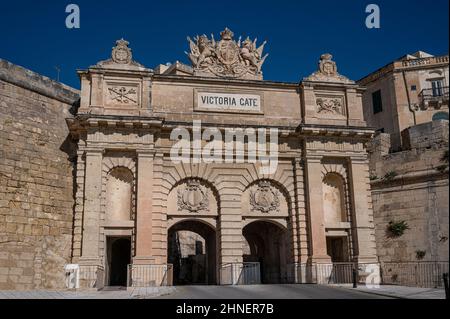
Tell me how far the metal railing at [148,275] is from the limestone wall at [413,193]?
33.3 feet

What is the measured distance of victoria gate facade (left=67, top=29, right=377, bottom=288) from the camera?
64.2 ft

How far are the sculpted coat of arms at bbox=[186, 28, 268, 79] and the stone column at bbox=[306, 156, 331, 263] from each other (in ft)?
14.9

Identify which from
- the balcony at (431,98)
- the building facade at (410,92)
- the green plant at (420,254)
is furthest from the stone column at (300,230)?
the balcony at (431,98)

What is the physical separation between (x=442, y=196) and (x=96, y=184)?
1383 centimetres

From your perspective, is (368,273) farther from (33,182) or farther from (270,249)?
(33,182)

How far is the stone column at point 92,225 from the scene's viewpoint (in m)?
18.3

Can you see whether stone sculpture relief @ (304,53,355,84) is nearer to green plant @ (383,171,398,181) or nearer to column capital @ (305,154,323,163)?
column capital @ (305,154,323,163)

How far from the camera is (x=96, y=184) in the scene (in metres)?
19.5

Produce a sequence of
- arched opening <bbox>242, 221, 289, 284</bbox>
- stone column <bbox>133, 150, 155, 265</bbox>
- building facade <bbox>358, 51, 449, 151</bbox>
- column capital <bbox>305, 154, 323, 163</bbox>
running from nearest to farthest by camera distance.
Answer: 1. stone column <bbox>133, 150, 155, 265</bbox>
2. column capital <bbox>305, 154, 323, 163</bbox>
3. arched opening <bbox>242, 221, 289, 284</bbox>
4. building facade <bbox>358, 51, 449, 151</bbox>

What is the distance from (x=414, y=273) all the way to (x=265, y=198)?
6770 millimetres

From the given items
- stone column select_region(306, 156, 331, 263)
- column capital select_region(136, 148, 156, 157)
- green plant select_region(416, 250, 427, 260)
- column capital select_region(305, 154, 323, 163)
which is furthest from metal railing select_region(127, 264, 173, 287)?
green plant select_region(416, 250, 427, 260)

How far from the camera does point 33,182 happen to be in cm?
1975

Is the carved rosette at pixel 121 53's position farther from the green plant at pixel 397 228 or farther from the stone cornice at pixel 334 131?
the green plant at pixel 397 228
